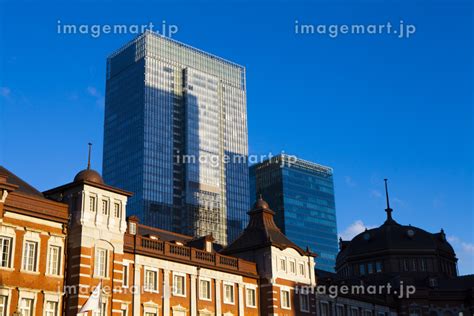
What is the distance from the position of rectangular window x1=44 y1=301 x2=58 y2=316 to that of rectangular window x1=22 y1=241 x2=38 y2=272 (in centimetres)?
266

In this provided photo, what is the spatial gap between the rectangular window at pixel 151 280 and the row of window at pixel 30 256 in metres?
8.17

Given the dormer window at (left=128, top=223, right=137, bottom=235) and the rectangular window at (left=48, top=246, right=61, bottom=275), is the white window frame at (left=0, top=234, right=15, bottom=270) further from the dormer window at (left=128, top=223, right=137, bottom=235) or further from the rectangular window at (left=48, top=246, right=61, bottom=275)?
the dormer window at (left=128, top=223, right=137, bottom=235)

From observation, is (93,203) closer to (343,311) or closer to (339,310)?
(339,310)

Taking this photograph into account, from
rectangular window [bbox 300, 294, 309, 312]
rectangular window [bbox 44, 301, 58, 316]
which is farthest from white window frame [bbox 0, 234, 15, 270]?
rectangular window [bbox 300, 294, 309, 312]

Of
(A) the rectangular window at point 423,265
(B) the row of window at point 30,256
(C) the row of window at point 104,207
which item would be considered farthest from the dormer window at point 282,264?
(A) the rectangular window at point 423,265

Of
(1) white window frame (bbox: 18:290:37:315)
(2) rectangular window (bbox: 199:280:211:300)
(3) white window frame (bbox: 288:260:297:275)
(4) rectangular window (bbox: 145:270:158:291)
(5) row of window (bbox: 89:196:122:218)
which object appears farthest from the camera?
(3) white window frame (bbox: 288:260:297:275)

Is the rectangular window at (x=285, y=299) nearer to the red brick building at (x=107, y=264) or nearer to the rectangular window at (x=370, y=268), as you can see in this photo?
the red brick building at (x=107, y=264)

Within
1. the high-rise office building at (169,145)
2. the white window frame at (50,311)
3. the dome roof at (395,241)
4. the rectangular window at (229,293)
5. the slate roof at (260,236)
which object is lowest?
the white window frame at (50,311)

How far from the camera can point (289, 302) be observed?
66125 millimetres

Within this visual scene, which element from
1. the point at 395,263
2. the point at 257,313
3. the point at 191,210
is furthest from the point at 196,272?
the point at 191,210

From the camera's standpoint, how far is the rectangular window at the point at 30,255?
46219 mm

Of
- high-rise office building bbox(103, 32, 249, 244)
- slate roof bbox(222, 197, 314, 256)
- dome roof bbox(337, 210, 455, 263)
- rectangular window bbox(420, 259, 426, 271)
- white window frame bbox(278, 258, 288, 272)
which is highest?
high-rise office building bbox(103, 32, 249, 244)

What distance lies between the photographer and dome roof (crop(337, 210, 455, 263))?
99.5 metres

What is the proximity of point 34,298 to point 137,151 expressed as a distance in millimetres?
133031
